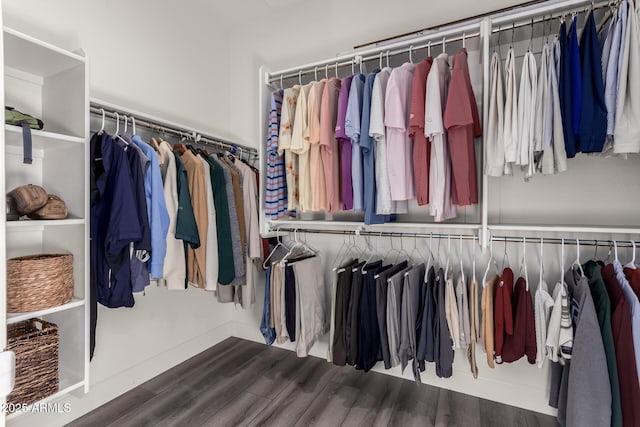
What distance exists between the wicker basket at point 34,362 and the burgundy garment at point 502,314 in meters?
2.14

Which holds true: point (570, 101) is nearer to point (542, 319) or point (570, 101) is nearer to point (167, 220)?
point (542, 319)

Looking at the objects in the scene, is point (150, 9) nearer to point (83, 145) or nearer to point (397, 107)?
point (83, 145)

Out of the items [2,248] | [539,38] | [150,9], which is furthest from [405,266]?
[150,9]

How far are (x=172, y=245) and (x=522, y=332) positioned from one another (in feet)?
6.34

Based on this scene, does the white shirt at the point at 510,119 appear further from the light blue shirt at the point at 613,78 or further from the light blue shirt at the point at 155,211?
the light blue shirt at the point at 155,211

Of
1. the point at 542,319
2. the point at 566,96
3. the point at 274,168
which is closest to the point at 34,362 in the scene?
the point at 274,168

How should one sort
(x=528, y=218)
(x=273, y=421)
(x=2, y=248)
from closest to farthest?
(x=2, y=248), (x=273, y=421), (x=528, y=218)

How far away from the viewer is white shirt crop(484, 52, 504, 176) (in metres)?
1.63

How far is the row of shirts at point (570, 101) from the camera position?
1.38m

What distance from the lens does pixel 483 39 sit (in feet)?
5.64

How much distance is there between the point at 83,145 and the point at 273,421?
1.76m

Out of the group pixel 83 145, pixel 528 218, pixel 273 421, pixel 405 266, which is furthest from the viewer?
pixel 405 266

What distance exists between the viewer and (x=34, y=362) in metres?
1.40

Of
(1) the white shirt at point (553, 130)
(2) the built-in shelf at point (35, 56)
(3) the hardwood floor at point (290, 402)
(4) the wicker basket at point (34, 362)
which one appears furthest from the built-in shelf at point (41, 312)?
(1) the white shirt at point (553, 130)
